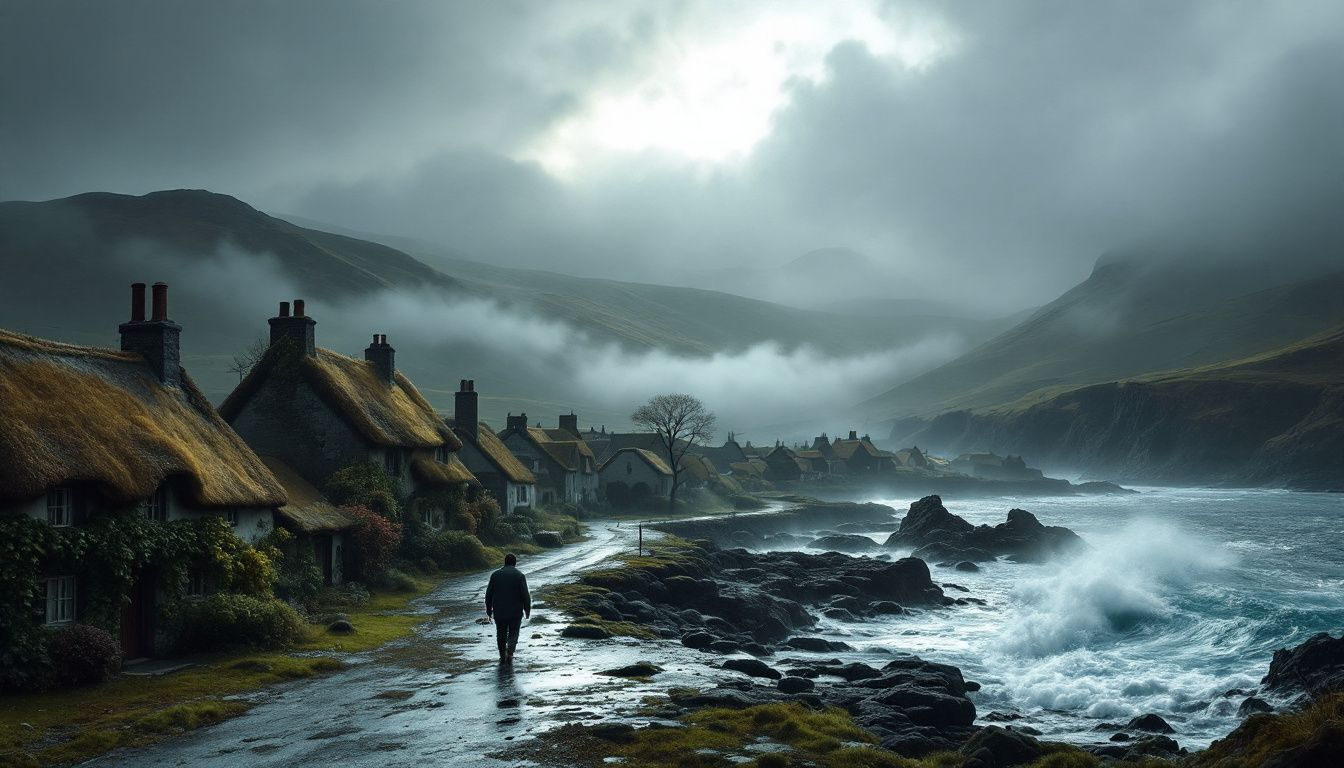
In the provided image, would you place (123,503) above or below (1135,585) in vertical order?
above

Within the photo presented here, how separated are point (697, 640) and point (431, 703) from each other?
46.7 ft

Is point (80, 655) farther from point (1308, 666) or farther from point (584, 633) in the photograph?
point (1308, 666)

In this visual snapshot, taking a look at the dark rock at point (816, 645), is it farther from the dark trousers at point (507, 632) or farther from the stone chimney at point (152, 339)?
the stone chimney at point (152, 339)

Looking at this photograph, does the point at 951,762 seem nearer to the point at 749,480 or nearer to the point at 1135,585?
the point at 1135,585

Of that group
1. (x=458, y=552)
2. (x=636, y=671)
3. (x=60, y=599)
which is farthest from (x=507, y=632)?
(x=458, y=552)

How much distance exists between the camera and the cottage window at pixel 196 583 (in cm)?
2944

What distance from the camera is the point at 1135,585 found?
56.3 m

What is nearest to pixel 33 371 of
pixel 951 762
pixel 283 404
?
pixel 283 404

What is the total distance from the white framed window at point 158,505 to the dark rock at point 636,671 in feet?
44.1

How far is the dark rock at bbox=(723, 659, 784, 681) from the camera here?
28920mm

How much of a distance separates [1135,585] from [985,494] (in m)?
126

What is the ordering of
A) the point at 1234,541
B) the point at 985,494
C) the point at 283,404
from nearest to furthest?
the point at 283,404
the point at 1234,541
the point at 985,494

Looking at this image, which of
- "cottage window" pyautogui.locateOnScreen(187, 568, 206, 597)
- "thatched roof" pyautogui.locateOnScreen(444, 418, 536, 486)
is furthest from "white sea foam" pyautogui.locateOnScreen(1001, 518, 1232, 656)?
"thatched roof" pyautogui.locateOnScreen(444, 418, 536, 486)

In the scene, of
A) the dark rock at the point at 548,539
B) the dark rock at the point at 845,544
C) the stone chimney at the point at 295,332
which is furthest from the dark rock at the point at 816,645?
the dark rock at the point at 845,544
